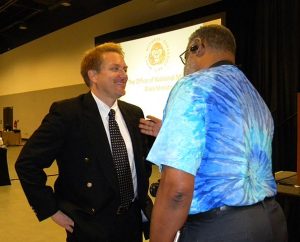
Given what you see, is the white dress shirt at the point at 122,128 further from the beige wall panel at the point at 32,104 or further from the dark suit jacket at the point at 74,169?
the beige wall panel at the point at 32,104

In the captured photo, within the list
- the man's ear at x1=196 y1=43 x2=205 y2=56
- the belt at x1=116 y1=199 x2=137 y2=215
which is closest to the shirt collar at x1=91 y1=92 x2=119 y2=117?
the belt at x1=116 y1=199 x2=137 y2=215

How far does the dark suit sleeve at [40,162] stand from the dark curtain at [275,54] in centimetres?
358

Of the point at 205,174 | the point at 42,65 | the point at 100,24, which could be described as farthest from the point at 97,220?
the point at 42,65

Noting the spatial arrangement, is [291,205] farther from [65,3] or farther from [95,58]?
[65,3]

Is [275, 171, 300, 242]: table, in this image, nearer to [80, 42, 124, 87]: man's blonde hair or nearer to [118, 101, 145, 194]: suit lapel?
[118, 101, 145, 194]: suit lapel

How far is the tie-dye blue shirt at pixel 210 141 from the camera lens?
102 cm

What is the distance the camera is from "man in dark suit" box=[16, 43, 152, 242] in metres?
1.58

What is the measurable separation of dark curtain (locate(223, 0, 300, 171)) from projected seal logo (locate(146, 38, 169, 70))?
49.9 inches

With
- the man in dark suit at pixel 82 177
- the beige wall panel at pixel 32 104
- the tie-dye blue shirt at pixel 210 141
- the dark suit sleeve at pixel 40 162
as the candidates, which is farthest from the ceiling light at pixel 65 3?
the tie-dye blue shirt at pixel 210 141

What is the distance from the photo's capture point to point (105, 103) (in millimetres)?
1808

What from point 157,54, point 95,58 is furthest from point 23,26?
point 95,58

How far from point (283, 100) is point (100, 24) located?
5.50 meters

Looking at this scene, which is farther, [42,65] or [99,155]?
[42,65]

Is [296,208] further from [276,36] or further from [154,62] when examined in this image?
[154,62]
